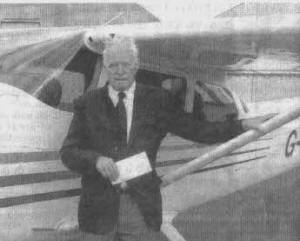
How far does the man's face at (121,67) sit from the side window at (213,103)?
36.4 inches

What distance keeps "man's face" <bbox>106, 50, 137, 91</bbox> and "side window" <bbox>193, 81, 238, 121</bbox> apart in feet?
3.03

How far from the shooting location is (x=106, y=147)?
2.03m

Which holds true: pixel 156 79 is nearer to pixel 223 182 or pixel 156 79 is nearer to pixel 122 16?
pixel 122 16

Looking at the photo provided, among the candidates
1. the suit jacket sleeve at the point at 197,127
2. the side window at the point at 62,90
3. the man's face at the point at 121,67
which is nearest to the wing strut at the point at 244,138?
the suit jacket sleeve at the point at 197,127

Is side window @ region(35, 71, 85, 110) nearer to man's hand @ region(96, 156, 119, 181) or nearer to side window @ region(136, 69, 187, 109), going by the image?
side window @ region(136, 69, 187, 109)

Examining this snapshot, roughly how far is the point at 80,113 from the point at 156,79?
798 mm

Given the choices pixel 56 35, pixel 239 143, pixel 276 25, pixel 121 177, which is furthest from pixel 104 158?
pixel 276 25

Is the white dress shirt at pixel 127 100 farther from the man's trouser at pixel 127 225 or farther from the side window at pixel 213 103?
the side window at pixel 213 103

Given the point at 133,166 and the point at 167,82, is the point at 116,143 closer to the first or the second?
the point at 133,166

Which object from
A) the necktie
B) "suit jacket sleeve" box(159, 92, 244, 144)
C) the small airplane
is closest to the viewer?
the necktie

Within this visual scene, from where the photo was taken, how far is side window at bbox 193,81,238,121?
9.82 feet

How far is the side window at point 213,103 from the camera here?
299 cm

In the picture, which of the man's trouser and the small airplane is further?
the small airplane

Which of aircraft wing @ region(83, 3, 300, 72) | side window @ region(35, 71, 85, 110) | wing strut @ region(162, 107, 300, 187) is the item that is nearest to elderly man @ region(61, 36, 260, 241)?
wing strut @ region(162, 107, 300, 187)
